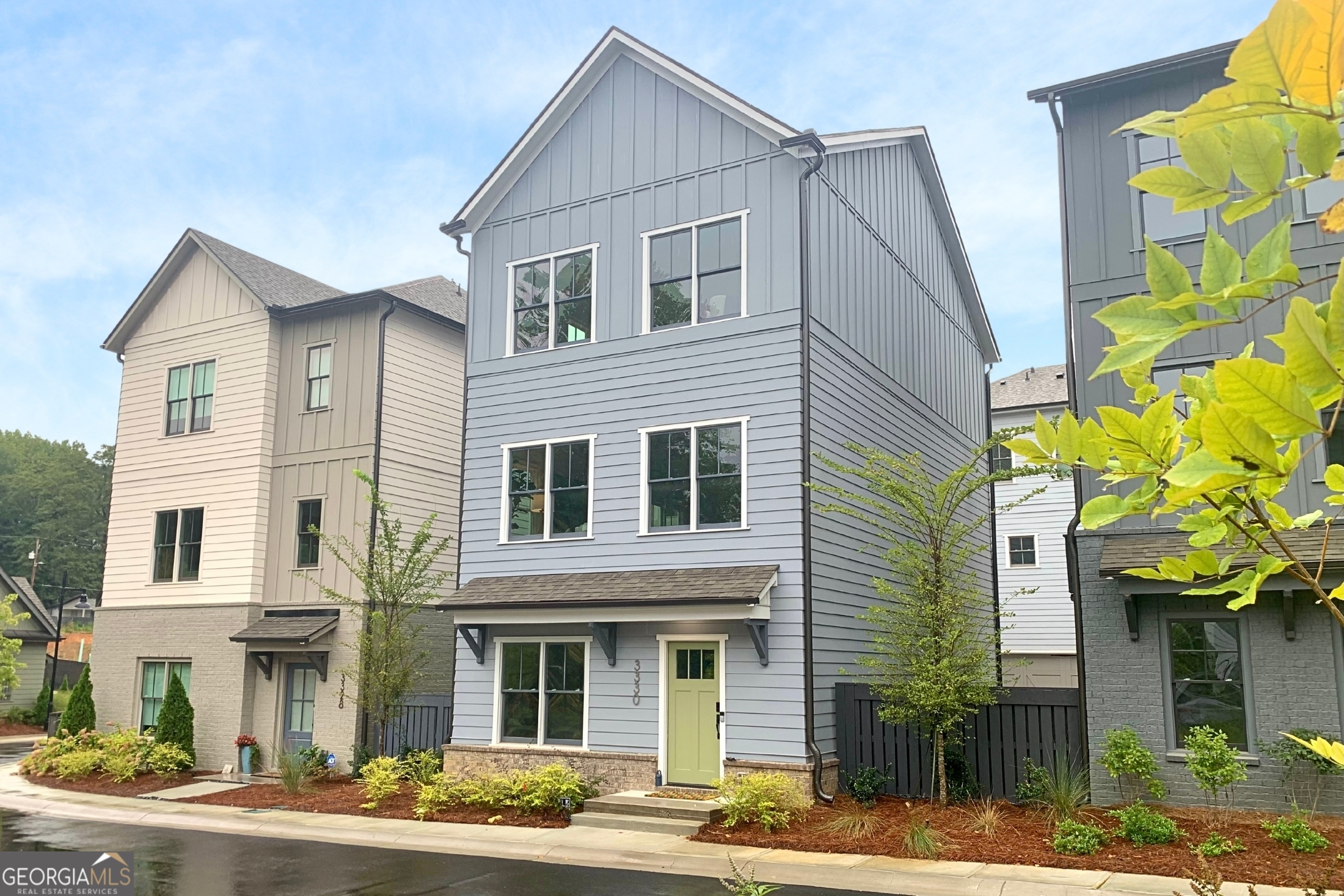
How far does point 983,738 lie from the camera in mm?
15367

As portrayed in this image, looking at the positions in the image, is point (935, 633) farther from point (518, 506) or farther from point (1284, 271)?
point (1284, 271)

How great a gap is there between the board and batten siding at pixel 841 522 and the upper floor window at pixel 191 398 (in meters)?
14.0

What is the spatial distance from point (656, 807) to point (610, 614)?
113 inches

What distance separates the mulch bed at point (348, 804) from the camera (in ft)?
51.6

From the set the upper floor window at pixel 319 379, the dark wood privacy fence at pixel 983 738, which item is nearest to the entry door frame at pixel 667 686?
the dark wood privacy fence at pixel 983 738

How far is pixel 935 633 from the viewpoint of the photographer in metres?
15.0

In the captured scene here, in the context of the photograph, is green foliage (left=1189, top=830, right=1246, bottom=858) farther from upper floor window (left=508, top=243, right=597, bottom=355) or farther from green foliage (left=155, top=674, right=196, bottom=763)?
green foliage (left=155, top=674, right=196, bottom=763)

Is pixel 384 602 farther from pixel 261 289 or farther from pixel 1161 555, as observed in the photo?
pixel 1161 555

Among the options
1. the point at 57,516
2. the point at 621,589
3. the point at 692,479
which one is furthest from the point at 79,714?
the point at 57,516

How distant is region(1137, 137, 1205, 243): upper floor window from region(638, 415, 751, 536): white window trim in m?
6.23

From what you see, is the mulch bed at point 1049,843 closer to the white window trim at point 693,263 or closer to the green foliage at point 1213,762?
the green foliage at point 1213,762

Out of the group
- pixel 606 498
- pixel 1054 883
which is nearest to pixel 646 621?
pixel 606 498

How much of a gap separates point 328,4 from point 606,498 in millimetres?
30114

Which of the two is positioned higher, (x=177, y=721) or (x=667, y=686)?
(x=667, y=686)
